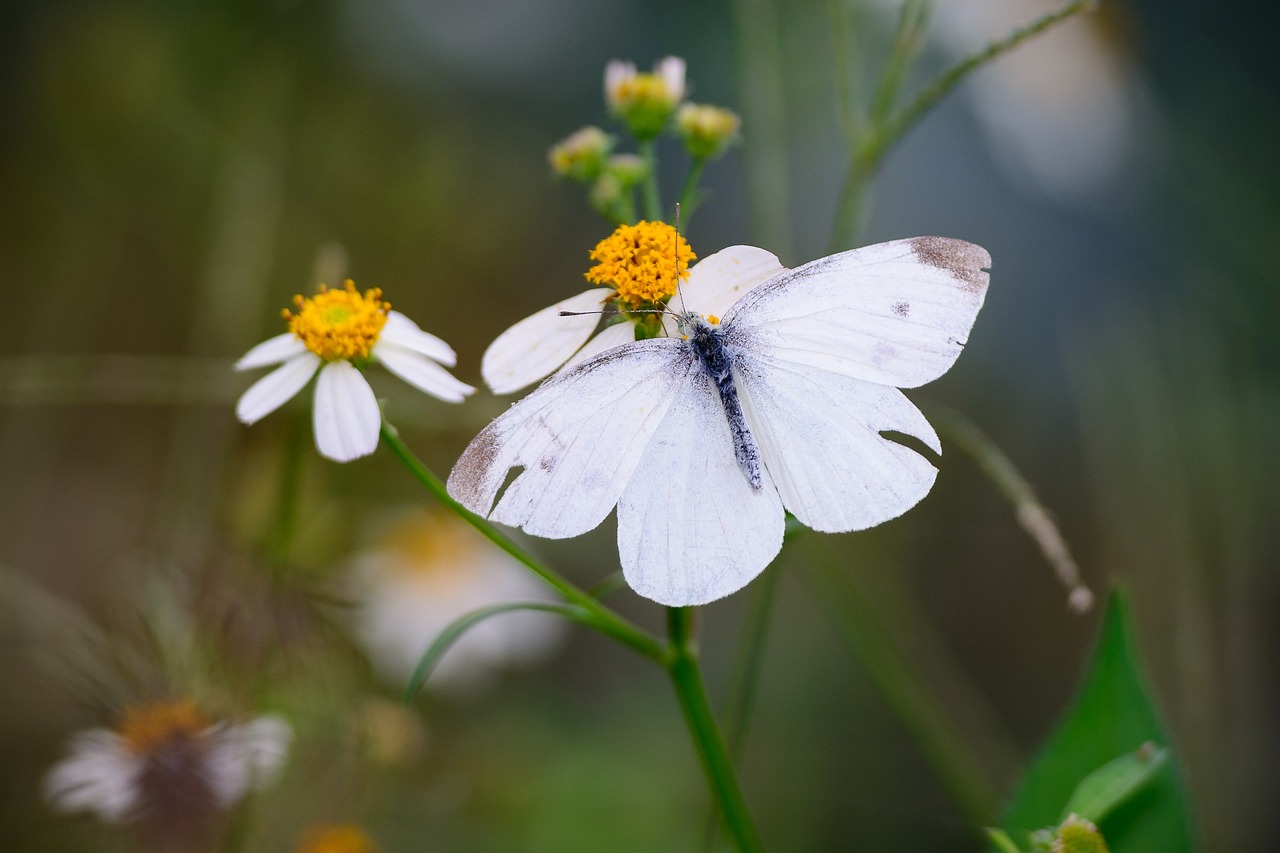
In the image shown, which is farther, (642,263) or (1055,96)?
(1055,96)

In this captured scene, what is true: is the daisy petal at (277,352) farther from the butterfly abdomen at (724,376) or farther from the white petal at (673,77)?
the white petal at (673,77)

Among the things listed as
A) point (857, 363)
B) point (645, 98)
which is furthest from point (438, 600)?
point (857, 363)

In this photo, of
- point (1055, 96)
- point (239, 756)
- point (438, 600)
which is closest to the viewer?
point (239, 756)

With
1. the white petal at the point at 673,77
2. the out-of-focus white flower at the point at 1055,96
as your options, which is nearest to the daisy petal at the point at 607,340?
the white petal at the point at 673,77

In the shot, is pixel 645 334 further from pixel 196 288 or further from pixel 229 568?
pixel 196 288

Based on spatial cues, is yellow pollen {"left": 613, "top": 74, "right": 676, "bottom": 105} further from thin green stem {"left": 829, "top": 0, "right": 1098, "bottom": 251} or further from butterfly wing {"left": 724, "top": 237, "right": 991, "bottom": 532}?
butterfly wing {"left": 724, "top": 237, "right": 991, "bottom": 532}

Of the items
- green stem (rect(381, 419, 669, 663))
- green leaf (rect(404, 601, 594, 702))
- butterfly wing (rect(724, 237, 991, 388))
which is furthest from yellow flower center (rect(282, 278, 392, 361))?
butterfly wing (rect(724, 237, 991, 388))

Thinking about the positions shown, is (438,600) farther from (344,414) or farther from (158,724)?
(344,414)
